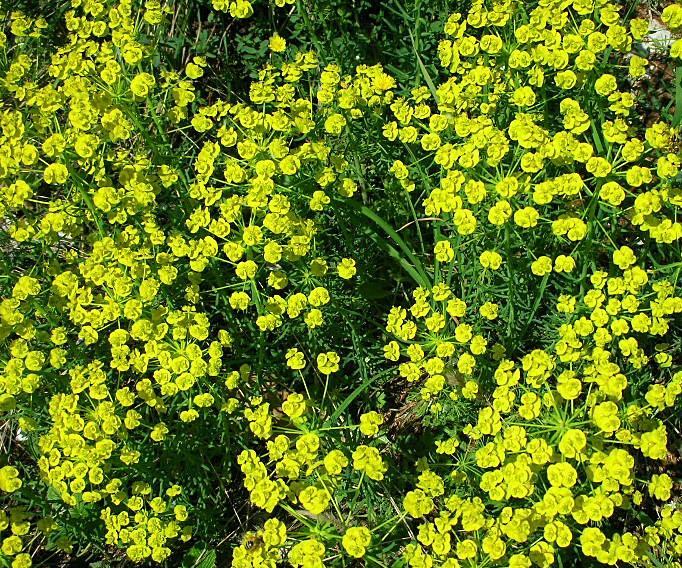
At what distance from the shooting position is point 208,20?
3.99 m

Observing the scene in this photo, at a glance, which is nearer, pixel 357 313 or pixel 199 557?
pixel 357 313

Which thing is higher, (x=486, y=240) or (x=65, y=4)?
(x=65, y=4)

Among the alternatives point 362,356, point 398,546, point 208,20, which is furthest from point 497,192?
point 208,20

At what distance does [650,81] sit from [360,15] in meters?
1.43

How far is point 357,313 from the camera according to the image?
10.1ft

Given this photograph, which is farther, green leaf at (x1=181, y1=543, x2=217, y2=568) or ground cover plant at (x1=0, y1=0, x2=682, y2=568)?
green leaf at (x1=181, y1=543, x2=217, y2=568)

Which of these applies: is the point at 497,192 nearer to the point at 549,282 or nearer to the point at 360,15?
the point at 549,282

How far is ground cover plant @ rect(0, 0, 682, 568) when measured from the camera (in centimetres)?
253

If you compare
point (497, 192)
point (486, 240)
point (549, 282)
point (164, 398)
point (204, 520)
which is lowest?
point (204, 520)

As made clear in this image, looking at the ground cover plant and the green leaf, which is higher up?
the ground cover plant

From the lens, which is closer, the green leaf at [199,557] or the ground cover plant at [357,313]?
the ground cover plant at [357,313]

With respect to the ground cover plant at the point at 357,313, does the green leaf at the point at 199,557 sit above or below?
below

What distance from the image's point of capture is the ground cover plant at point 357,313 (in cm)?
253

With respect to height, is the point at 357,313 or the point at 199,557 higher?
the point at 357,313
